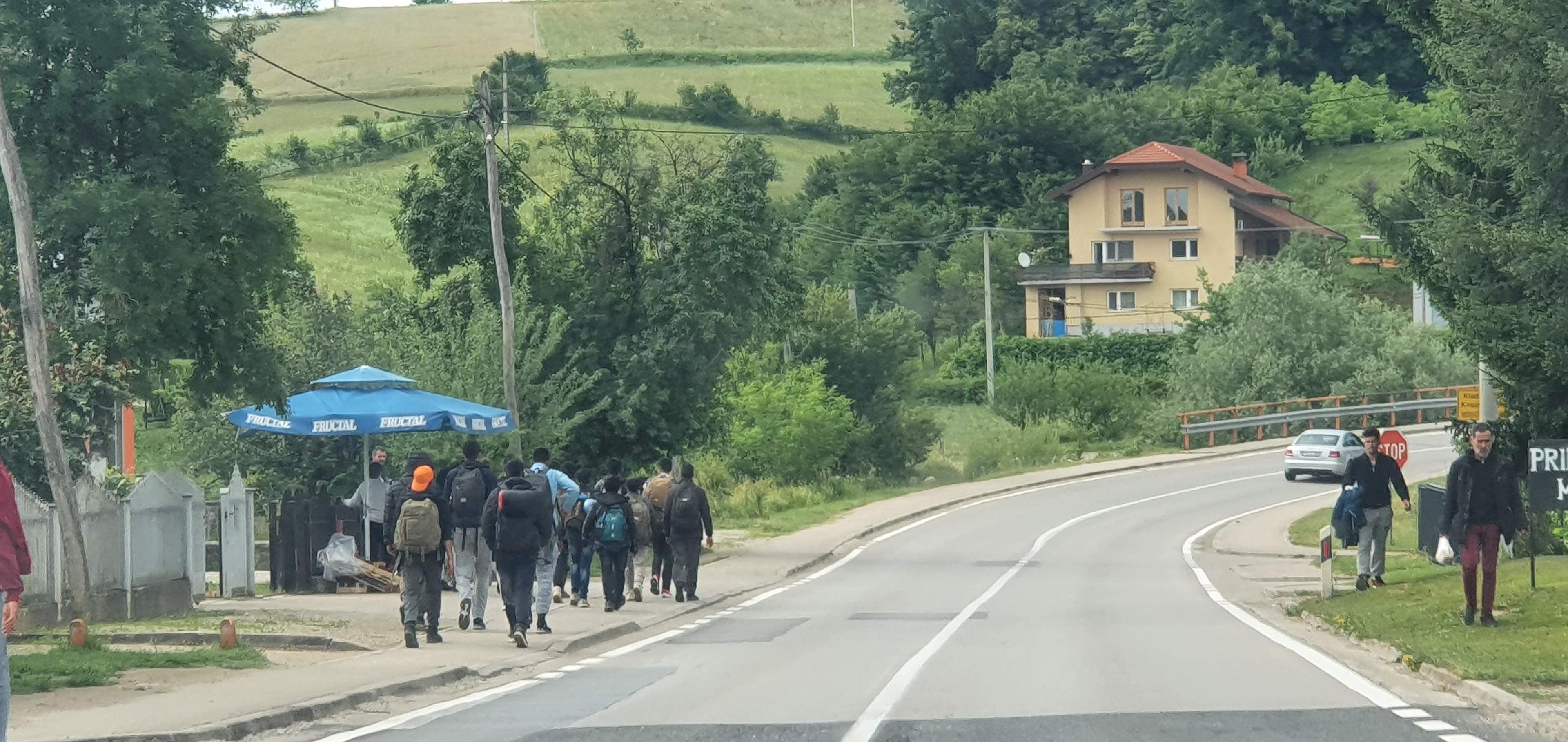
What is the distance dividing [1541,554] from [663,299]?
14426 millimetres

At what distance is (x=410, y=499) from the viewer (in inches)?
670

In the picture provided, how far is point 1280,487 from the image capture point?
1726 inches

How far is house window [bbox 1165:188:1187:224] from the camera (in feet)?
274

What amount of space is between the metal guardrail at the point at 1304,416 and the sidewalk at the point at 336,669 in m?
29.6

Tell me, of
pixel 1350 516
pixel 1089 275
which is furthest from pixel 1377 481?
pixel 1089 275

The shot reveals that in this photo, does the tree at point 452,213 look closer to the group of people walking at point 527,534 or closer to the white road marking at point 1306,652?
the group of people walking at point 527,534

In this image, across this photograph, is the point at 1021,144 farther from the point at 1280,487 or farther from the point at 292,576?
the point at 292,576

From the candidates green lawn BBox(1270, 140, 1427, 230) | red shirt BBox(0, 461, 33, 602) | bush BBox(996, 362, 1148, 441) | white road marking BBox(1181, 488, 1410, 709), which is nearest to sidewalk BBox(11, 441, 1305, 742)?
red shirt BBox(0, 461, 33, 602)

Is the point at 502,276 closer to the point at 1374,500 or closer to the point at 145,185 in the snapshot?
the point at 145,185

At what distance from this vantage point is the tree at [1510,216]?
18375mm

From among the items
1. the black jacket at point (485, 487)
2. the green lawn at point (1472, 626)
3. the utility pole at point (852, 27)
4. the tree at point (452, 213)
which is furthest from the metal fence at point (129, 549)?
the utility pole at point (852, 27)

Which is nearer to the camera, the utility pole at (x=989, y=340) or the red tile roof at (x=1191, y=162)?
the utility pole at (x=989, y=340)

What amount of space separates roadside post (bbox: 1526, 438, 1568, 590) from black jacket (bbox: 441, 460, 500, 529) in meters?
10.0

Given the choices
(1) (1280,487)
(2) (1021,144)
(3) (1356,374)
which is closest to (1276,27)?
(2) (1021,144)
